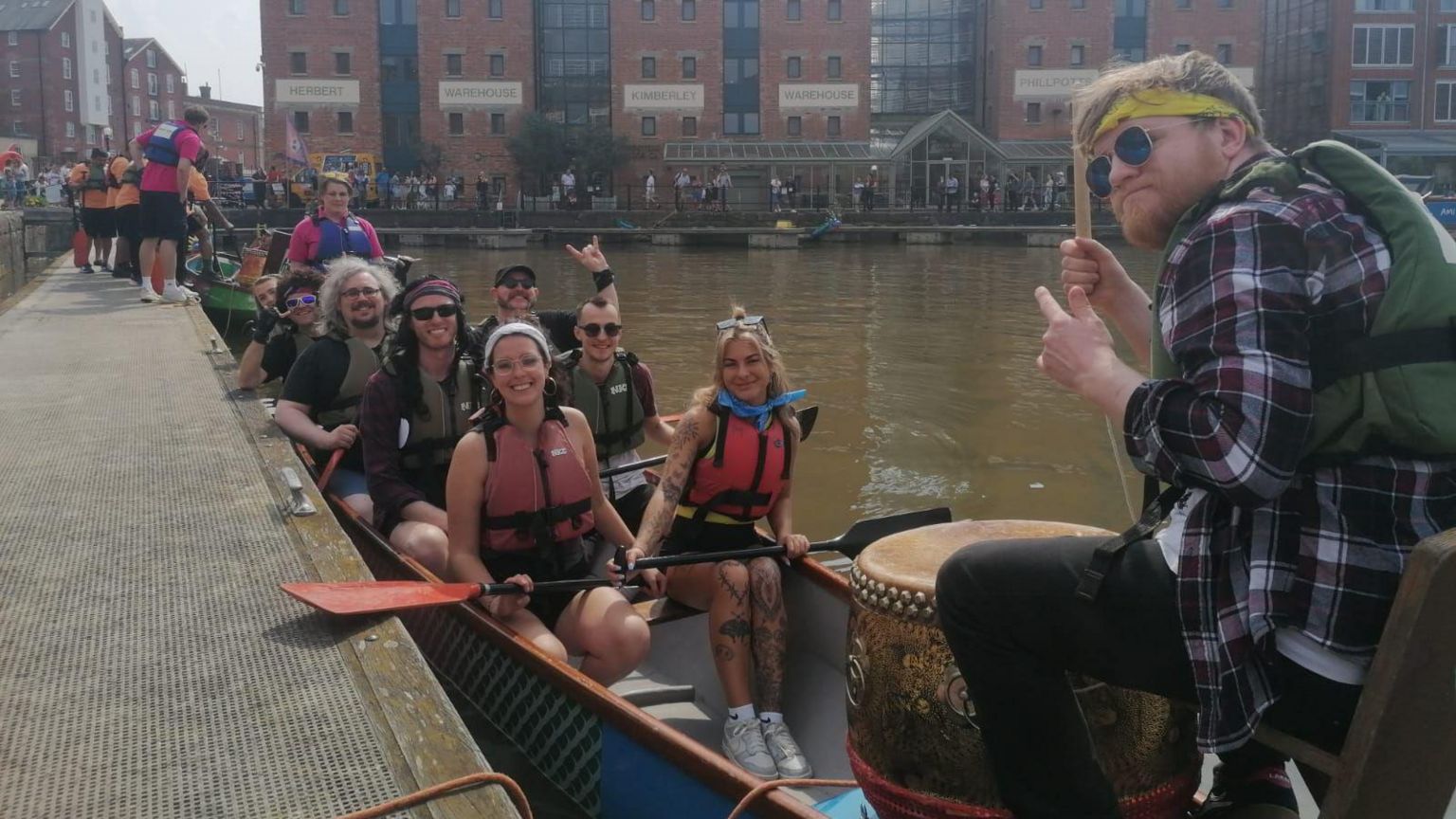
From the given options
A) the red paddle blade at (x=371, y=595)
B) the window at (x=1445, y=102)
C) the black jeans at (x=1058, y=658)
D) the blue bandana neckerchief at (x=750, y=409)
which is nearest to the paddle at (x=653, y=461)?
the blue bandana neckerchief at (x=750, y=409)

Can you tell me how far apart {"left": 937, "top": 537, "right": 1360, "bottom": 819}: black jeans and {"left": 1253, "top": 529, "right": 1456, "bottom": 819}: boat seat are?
10 cm

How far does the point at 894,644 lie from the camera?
2.70 metres

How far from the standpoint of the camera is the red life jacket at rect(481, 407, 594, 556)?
14.6 ft

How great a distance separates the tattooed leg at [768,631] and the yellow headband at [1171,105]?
2.71 metres

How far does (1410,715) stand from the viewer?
1.82 metres

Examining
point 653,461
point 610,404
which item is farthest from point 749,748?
point 653,461

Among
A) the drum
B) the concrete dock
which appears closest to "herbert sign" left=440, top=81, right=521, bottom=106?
the concrete dock

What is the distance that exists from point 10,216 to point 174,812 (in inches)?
632

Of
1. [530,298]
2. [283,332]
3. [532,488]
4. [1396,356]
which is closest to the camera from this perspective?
[1396,356]

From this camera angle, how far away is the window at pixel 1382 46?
52.8 meters

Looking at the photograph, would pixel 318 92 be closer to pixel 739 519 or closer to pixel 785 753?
pixel 739 519

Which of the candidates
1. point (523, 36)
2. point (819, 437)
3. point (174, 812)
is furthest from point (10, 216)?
point (523, 36)

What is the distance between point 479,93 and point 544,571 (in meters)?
49.3

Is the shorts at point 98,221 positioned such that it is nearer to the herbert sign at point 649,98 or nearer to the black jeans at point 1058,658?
the black jeans at point 1058,658
